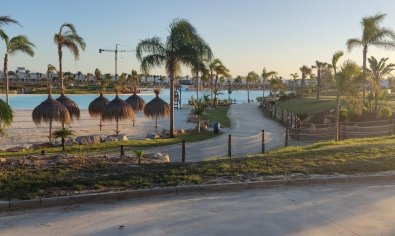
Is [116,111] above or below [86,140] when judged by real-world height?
above

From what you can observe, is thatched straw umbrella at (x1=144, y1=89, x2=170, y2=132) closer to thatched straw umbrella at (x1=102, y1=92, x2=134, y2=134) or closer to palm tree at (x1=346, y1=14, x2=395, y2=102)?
thatched straw umbrella at (x1=102, y1=92, x2=134, y2=134)

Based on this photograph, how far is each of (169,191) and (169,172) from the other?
4.39 feet

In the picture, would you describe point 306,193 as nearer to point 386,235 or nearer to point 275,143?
point 386,235

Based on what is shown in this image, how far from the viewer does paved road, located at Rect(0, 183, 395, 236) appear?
655 cm

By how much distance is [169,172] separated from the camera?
9.95 metres

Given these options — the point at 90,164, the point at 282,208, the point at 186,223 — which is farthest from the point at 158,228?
the point at 90,164

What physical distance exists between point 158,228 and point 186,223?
462mm

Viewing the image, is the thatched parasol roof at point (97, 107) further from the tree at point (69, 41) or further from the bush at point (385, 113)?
the bush at point (385, 113)

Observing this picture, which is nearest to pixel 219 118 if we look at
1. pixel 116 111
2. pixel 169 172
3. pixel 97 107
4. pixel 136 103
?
pixel 136 103

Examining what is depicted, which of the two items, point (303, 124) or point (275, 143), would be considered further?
point (303, 124)

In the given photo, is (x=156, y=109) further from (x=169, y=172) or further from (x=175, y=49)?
(x=169, y=172)

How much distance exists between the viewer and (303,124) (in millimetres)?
26547

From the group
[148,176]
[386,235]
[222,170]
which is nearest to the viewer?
[386,235]

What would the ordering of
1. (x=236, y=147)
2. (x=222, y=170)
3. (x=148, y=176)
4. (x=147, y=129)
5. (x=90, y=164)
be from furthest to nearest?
(x=147, y=129)
(x=236, y=147)
(x=90, y=164)
(x=222, y=170)
(x=148, y=176)
